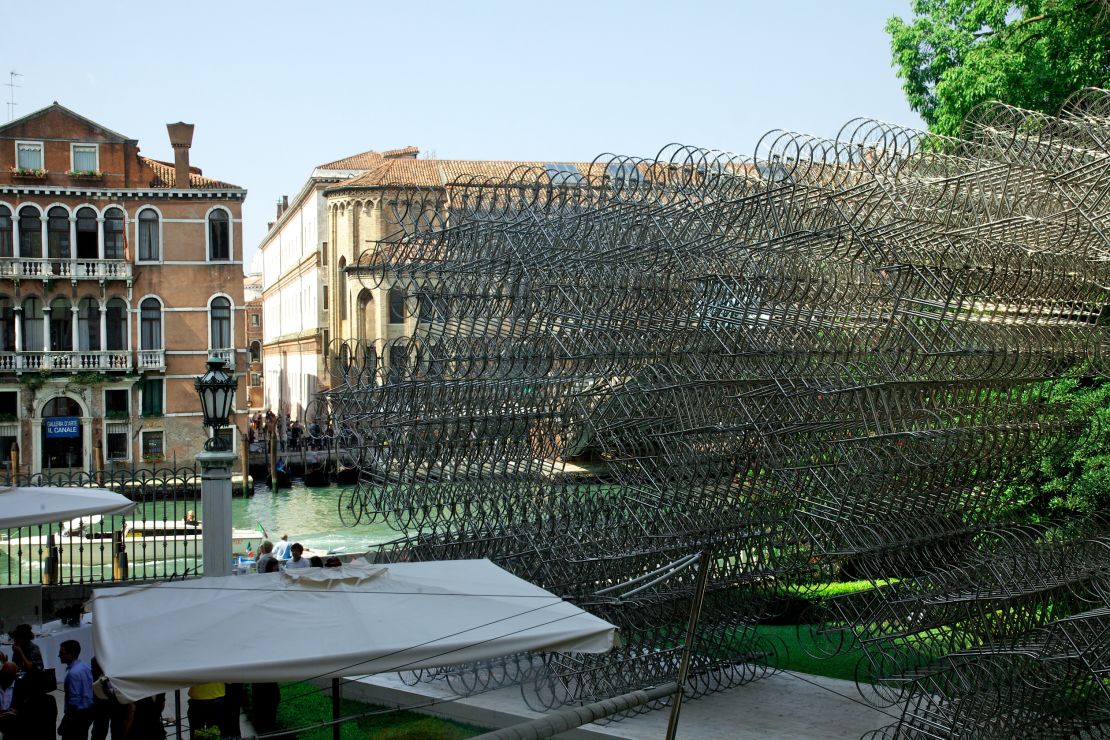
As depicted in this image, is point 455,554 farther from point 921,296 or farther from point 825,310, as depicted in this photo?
point 921,296

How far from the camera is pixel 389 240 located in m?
15.7

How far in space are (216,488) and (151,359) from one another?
115ft

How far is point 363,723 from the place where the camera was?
44.9 ft

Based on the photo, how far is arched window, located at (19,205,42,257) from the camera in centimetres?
4416

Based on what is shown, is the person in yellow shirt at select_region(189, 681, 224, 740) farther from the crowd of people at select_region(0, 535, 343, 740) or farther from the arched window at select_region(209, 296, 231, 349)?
the arched window at select_region(209, 296, 231, 349)

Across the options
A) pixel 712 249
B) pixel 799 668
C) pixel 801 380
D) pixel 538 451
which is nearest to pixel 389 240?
pixel 538 451

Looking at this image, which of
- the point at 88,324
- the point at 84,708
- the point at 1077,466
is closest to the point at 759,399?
the point at 1077,466

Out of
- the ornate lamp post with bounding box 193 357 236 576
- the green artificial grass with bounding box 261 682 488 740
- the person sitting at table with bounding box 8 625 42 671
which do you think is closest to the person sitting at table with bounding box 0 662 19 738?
the person sitting at table with bounding box 8 625 42 671

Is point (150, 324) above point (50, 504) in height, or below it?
above

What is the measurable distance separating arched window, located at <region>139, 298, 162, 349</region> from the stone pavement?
34.2 meters

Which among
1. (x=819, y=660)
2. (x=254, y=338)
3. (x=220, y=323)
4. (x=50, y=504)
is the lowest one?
(x=819, y=660)

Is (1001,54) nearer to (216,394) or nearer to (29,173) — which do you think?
(216,394)

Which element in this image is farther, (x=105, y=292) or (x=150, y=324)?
(x=150, y=324)

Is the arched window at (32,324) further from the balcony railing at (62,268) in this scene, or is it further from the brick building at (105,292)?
the balcony railing at (62,268)
